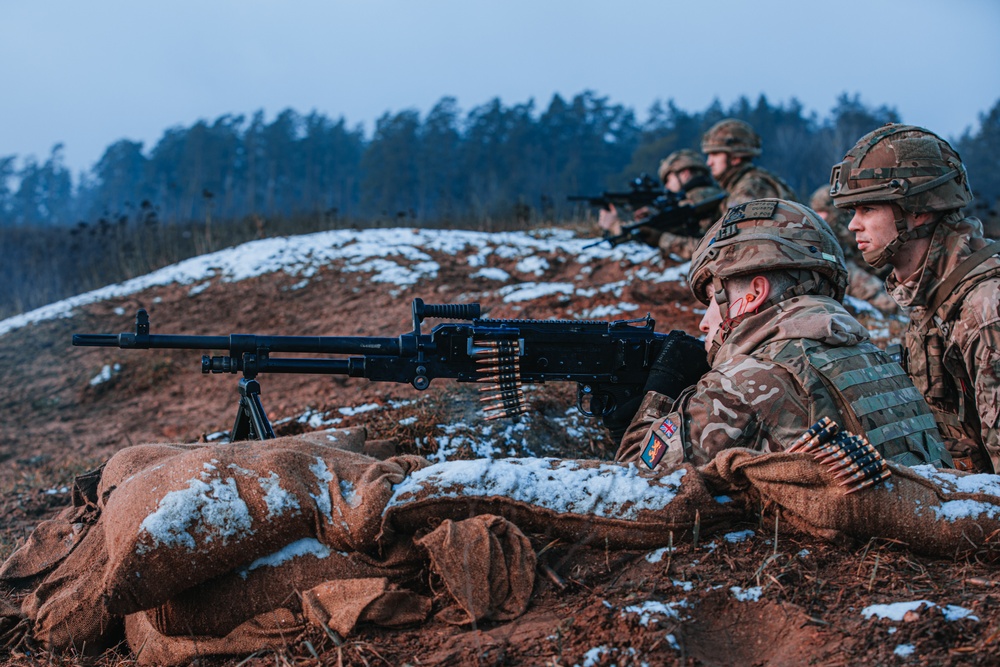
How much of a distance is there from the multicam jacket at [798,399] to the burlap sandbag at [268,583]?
1.04 m

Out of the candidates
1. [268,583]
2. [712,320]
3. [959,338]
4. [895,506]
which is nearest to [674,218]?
[959,338]

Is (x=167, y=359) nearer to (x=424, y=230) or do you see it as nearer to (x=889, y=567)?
(x=424, y=230)

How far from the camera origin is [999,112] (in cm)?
4928

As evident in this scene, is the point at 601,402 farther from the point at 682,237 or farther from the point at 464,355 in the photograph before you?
the point at 682,237

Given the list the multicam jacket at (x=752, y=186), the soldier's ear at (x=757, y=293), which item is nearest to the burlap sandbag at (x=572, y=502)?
the soldier's ear at (x=757, y=293)

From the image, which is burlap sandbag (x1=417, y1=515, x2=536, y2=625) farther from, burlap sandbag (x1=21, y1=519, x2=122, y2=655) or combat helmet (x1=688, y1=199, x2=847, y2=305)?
combat helmet (x1=688, y1=199, x2=847, y2=305)

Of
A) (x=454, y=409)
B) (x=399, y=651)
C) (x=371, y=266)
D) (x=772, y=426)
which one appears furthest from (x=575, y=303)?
(x=399, y=651)

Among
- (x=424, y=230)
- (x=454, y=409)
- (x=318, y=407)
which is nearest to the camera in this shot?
(x=454, y=409)

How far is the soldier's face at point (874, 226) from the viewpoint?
13.4 ft

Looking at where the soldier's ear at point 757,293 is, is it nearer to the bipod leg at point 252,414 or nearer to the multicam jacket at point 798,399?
the multicam jacket at point 798,399

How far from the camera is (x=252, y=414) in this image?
4.11 metres

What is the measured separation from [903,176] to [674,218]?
5479mm

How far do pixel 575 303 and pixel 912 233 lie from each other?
5.36 metres

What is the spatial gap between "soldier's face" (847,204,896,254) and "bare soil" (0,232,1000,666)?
1940 millimetres
